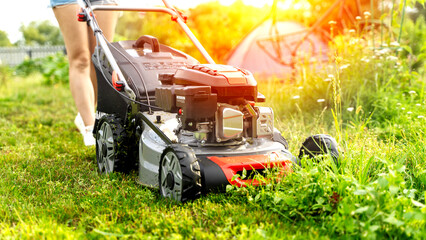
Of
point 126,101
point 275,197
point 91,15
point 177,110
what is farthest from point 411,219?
point 91,15

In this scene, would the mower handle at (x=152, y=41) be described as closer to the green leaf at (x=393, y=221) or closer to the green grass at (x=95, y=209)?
the green grass at (x=95, y=209)

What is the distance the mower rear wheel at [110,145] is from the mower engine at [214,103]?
1.39ft

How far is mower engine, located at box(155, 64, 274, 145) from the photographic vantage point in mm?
2234

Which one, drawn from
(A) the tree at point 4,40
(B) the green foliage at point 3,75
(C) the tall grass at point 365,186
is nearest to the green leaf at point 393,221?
(C) the tall grass at point 365,186

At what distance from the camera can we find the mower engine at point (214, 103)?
88.0 inches

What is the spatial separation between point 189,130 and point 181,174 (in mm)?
266

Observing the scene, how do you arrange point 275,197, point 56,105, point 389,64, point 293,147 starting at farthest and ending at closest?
point 56,105, point 389,64, point 293,147, point 275,197

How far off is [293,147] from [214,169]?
3.37ft

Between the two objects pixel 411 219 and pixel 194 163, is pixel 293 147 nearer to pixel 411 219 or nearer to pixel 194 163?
pixel 194 163

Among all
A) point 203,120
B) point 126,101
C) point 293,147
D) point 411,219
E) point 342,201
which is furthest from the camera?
point 293,147

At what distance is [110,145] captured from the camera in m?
2.87

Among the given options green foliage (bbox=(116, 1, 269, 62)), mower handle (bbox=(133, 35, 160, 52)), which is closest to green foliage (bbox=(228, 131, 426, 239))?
mower handle (bbox=(133, 35, 160, 52))

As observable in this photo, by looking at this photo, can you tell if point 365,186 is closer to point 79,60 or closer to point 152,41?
point 152,41

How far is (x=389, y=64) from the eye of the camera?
158 inches
